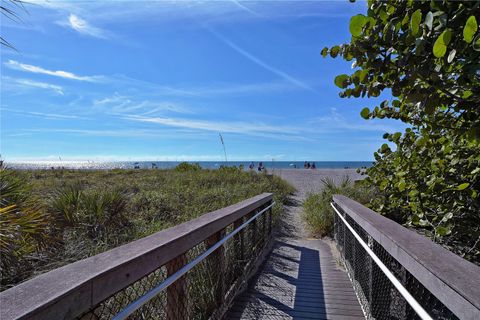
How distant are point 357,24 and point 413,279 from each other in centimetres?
166

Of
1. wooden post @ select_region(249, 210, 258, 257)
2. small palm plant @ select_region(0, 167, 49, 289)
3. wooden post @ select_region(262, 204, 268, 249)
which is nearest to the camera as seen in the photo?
small palm plant @ select_region(0, 167, 49, 289)

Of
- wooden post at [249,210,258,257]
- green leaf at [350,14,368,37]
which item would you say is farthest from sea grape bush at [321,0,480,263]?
wooden post at [249,210,258,257]

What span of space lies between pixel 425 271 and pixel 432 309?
624 millimetres

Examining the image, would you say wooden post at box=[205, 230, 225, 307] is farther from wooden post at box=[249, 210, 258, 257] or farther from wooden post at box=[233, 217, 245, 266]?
wooden post at box=[249, 210, 258, 257]

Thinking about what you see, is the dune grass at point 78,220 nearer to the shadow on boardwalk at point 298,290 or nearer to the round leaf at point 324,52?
the shadow on boardwalk at point 298,290

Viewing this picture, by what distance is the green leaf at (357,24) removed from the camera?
1.99m

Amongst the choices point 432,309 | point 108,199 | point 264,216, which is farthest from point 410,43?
point 108,199

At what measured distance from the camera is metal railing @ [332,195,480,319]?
56.8 inches

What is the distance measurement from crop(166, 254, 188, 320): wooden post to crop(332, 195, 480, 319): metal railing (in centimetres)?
139

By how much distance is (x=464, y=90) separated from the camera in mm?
1917

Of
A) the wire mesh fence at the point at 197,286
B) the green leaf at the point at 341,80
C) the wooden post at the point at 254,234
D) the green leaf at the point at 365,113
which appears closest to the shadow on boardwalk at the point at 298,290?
the wire mesh fence at the point at 197,286

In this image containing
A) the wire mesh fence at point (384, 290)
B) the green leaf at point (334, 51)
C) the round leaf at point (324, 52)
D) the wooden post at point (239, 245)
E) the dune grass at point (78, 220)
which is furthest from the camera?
the wooden post at point (239, 245)

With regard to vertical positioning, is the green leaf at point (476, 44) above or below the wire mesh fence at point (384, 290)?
above

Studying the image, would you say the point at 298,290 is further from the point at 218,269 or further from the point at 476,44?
the point at 476,44
